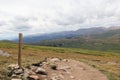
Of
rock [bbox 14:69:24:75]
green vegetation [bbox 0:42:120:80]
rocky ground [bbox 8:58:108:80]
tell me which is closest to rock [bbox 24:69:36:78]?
rocky ground [bbox 8:58:108:80]

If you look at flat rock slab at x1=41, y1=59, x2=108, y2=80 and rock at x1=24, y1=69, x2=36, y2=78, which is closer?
rock at x1=24, y1=69, x2=36, y2=78

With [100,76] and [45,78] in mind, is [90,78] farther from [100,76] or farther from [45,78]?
[45,78]

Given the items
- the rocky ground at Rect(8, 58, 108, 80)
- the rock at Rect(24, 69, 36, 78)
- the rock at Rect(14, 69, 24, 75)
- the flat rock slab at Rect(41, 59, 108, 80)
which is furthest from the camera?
the flat rock slab at Rect(41, 59, 108, 80)

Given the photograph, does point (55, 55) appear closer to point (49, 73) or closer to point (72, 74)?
point (72, 74)

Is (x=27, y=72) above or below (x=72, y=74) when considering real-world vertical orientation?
above

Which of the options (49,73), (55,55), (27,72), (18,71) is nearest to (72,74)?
(49,73)

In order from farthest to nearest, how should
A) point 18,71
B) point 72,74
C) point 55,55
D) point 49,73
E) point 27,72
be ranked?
point 55,55 < point 72,74 < point 49,73 < point 27,72 < point 18,71

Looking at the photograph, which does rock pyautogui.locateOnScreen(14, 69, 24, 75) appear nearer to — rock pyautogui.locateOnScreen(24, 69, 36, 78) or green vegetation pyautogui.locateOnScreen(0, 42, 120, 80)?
rock pyautogui.locateOnScreen(24, 69, 36, 78)

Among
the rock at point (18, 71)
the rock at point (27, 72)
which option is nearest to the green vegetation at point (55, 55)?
the rock at point (18, 71)

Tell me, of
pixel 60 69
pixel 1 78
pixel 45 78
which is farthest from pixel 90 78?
pixel 1 78

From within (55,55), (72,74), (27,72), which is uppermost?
(27,72)

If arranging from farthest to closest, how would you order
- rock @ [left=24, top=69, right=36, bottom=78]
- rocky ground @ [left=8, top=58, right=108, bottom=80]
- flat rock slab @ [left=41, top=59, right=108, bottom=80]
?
flat rock slab @ [left=41, top=59, right=108, bottom=80] < rocky ground @ [left=8, top=58, right=108, bottom=80] < rock @ [left=24, top=69, right=36, bottom=78]

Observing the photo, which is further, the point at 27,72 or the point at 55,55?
the point at 55,55

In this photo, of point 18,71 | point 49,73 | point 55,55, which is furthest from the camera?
point 55,55
